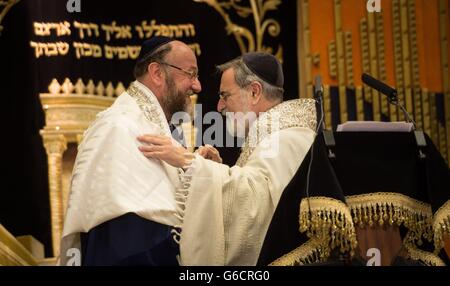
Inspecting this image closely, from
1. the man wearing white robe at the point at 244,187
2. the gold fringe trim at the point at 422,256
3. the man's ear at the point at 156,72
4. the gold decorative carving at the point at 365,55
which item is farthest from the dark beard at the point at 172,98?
the gold decorative carving at the point at 365,55

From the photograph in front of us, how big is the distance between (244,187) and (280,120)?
510 millimetres

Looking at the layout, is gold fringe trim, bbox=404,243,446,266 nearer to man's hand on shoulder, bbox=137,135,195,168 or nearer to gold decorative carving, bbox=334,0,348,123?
man's hand on shoulder, bbox=137,135,195,168

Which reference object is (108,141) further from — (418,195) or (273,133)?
(418,195)

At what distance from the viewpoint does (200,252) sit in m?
4.53

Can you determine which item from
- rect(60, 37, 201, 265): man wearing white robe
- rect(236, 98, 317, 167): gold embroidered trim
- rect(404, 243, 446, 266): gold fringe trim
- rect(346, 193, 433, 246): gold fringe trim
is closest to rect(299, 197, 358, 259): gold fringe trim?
rect(346, 193, 433, 246): gold fringe trim

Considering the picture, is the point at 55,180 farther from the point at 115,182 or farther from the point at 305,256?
the point at 305,256

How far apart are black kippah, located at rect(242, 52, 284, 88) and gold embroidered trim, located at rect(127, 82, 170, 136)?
1.94ft

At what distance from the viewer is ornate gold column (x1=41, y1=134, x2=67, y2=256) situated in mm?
6086

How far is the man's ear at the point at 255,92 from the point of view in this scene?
5.17 meters

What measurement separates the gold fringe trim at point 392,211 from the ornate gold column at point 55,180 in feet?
8.23

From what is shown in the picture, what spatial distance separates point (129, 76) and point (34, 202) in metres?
A: 1.03

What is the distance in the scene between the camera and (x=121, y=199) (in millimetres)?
4465

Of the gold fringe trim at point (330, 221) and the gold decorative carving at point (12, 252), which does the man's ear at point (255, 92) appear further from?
the gold decorative carving at point (12, 252)
